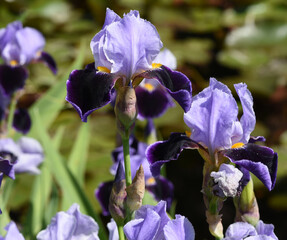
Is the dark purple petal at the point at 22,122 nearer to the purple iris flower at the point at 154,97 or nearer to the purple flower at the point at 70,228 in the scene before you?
the purple iris flower at the point at 154,97

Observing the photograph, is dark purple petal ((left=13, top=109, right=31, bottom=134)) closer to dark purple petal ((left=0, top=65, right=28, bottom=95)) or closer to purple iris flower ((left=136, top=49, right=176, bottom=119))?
dark purple petal ((left=0, top=65, right=28, bottom=95))

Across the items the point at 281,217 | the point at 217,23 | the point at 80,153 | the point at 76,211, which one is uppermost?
the point at 76,211

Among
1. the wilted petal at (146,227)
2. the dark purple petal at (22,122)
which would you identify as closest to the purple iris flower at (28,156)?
the dark purple petal at (22,122)

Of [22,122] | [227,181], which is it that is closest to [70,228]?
[227,181]

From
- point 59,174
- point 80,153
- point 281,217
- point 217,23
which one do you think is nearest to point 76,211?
point 59,174

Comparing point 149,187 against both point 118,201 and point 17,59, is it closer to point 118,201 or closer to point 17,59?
point 118,201

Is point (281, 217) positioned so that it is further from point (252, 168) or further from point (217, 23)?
point (252, 168)

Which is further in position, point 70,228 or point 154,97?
point 154,97
